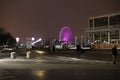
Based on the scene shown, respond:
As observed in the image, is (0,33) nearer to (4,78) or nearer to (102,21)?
(102,21)

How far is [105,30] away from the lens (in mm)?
144625

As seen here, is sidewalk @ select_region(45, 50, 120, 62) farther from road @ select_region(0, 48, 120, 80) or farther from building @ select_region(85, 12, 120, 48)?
building @ select_region(85, 12, 120, 48)

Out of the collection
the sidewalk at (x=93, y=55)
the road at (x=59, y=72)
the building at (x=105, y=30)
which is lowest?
the road at (x=59, y=72)

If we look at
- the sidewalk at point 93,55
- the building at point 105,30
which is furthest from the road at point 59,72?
the building at point 105,30

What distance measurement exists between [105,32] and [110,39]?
412cm

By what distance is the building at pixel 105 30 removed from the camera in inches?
5571

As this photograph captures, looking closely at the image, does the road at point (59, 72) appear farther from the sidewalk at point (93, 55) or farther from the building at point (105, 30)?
the building at point (105, 30)

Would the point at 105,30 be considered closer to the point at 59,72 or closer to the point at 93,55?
the point at 93,55

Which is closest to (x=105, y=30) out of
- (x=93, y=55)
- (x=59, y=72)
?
(x=93, y=55)

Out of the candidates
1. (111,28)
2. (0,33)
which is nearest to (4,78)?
(111,28)

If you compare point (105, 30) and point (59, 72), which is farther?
point (105, 30)

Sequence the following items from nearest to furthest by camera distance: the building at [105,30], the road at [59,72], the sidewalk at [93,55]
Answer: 1. the road at [59,72]
2. the sidewalk at [93,55]
3. the building at [105,30]

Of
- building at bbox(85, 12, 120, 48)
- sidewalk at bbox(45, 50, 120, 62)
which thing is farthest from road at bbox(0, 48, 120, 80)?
building at bbox(85, 12, 120, 48)

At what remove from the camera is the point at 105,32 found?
484 feet
